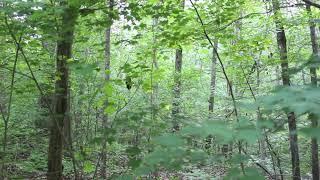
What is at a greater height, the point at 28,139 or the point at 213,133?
the point at 213,133

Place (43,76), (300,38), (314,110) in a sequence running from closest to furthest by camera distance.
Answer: (314,110), (43,76), (300,38)

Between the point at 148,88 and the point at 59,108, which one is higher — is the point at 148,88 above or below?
above

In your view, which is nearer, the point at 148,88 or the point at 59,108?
the point at 148,88

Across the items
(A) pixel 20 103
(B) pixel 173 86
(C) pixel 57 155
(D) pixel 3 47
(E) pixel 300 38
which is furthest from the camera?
(B) pixel 173 86

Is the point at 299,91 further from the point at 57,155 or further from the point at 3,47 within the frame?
the point at 3,47

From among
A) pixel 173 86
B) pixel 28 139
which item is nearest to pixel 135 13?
pixel 28 139

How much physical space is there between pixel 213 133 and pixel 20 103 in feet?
24.3

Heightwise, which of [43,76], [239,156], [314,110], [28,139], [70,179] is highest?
[43,76]

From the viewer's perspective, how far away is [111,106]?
379 centimetres

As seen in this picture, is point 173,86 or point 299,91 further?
point 173,86

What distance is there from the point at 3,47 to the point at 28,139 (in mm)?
3794

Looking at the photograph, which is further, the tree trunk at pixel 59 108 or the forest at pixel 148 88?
the tree trunk at pixel 59 108

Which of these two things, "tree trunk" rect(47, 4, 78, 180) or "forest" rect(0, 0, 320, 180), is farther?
"tree trunk" rect(47, 4, 78, 180)

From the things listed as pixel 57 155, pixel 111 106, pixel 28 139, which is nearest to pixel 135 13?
pixel 111 106
